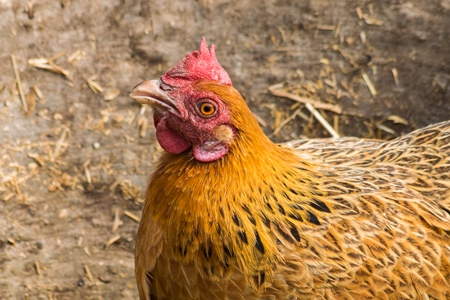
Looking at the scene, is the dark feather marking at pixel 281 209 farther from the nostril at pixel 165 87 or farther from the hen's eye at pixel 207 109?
the nostril at pixel 165 87

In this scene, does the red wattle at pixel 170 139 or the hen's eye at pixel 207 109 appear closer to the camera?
the hen's eye at pixel 207 109

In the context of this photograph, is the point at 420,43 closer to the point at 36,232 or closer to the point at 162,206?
the point at 162,206

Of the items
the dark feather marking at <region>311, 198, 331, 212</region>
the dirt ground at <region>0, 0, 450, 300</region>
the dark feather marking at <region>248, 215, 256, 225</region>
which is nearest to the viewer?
the dark feather marking at <region>248, 215, 256, 225</region>

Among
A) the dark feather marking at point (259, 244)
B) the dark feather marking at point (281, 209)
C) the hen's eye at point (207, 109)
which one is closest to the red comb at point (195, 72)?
the hen's eye at point (207, 109)

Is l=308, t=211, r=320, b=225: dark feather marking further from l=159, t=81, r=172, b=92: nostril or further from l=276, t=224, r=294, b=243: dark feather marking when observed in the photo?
l=159, t=81, r=172, b=92: nostril

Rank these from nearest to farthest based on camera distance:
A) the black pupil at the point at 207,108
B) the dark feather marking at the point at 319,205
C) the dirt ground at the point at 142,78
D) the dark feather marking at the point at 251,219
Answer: the black pupil at the point at 207,108 < the dark feather marking at the point at 251,219 < the dark feather marking at the point at 319,205 < the dirt ground at the point at 142,78

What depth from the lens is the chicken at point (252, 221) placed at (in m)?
2.92

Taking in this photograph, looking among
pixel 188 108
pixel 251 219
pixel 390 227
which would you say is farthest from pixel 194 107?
pixel 390 227

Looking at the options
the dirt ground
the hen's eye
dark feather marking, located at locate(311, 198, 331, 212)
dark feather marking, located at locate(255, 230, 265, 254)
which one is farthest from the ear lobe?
the dirt ground

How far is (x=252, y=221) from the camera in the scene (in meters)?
2.96

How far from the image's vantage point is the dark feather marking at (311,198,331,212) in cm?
306

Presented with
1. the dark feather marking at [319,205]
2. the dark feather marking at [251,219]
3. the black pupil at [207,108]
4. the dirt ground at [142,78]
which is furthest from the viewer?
the dirt ground at [142,78]

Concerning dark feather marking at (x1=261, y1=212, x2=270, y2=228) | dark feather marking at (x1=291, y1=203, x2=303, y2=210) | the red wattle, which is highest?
the red wattle

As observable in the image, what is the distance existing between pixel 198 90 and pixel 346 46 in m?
2.64
